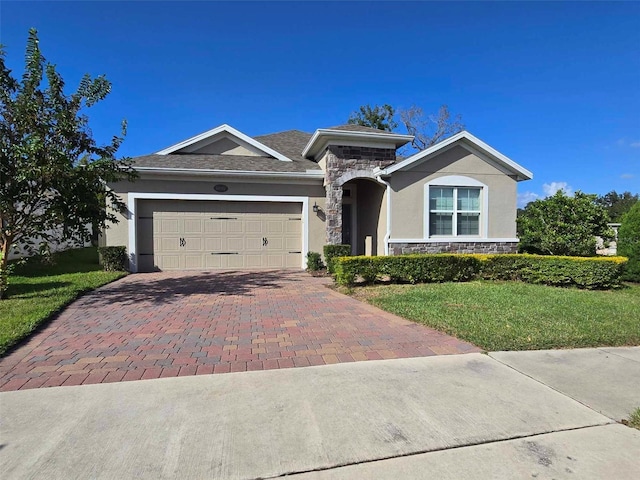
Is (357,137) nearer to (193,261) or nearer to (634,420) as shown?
(193,261)

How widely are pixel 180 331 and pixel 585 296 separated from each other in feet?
27.7

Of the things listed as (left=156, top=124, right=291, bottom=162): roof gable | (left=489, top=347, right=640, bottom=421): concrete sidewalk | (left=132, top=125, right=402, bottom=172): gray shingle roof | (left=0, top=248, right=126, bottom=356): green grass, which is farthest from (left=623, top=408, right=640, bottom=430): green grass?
(left=156, top=124, right=291, bottom=162): roof gable

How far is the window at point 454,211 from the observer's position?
12.7 metres

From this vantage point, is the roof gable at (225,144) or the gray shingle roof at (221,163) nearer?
the gray shingle roof at (221,163)

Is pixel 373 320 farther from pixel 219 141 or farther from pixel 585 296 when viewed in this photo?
pixel 219 141

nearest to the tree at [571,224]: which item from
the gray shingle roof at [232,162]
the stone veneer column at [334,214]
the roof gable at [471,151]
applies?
the roof gable at [471,151]

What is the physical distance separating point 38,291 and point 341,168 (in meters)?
9.13

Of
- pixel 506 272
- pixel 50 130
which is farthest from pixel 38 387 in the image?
pixel 506 272

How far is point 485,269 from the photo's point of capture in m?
10.8

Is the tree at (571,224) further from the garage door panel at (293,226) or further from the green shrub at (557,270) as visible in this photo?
the garage door panel at (293,226)

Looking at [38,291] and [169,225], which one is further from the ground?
[169,225]

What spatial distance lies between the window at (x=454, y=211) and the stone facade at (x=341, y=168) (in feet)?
6.81

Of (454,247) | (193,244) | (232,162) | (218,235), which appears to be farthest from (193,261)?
(454,247)

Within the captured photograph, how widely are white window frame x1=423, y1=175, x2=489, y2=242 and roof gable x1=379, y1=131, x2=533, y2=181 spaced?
87 centimetres
